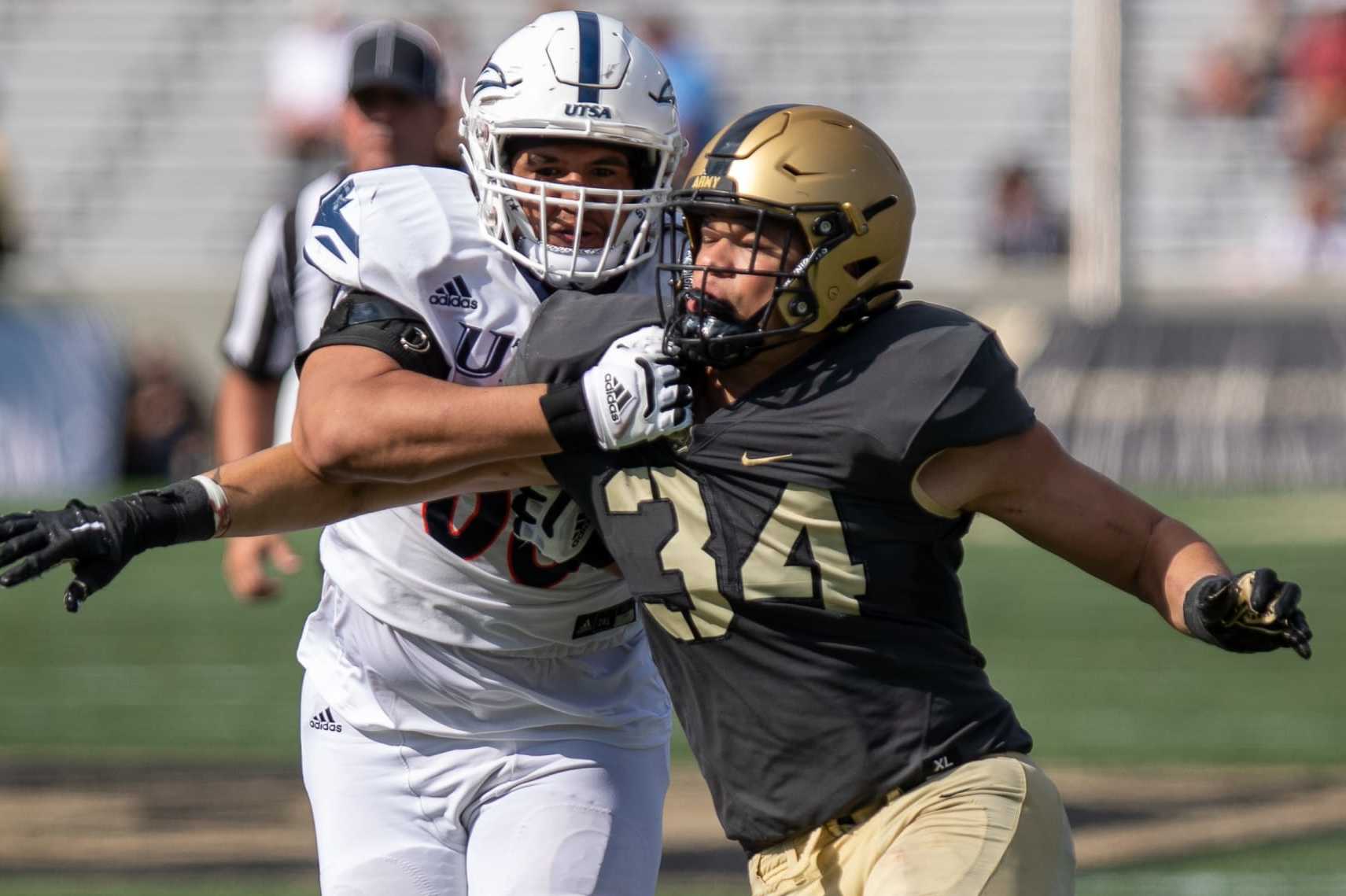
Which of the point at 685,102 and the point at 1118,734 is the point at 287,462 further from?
the point at 685,102

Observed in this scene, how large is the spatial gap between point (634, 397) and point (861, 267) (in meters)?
0.40

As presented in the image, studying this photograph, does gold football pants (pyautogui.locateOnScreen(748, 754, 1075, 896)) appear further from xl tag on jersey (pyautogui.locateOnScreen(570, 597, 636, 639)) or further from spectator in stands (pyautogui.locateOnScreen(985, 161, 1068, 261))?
spectator in stands (pyautogui.locateOnScreen(985, 161, 1068, 261))

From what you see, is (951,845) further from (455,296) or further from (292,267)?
(292,267)

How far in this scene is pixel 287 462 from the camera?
3100 mm

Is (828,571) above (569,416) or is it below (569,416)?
below

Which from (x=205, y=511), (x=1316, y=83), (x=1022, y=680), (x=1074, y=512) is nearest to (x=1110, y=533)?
(x=1074, y=512)

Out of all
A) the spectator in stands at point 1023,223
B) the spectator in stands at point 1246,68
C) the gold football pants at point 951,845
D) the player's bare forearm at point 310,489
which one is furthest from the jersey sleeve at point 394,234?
the spectator in stands at point 1246,68

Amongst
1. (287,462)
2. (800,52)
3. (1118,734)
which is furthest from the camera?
(800,52)

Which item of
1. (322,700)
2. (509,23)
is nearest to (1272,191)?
(509,23)

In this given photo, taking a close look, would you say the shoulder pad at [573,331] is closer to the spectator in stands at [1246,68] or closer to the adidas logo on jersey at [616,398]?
the adidas logo on jersey at [616,398]

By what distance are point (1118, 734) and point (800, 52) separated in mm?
11451

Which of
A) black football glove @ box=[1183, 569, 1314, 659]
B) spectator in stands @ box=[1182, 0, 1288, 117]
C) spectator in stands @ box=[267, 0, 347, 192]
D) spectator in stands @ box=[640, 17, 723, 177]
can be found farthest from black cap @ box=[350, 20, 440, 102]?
spectator in stands @ box=[1182, 0, 1288, 117]

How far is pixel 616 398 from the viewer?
9.26 feet

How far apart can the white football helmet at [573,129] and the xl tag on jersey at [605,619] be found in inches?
20.9
